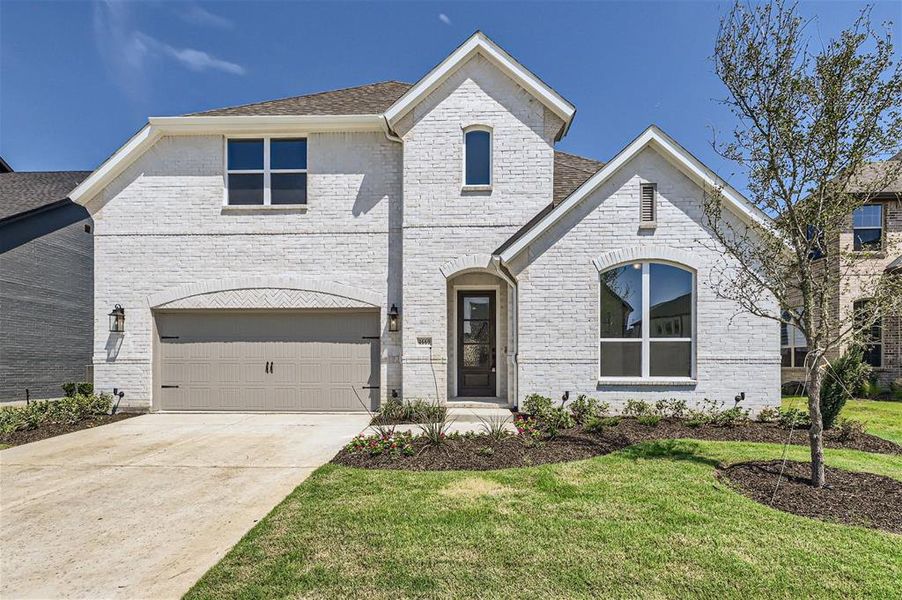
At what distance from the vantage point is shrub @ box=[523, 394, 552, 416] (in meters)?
8.51

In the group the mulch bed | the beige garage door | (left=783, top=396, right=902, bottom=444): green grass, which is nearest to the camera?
the mulch bed

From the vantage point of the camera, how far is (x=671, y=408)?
8.65 meters

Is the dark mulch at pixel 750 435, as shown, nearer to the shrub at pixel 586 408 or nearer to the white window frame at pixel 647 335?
the shrub at pixel 586 408

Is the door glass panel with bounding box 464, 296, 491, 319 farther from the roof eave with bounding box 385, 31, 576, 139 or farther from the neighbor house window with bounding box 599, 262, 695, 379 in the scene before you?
the roof eave with bounding box 385, 31, 576, 139

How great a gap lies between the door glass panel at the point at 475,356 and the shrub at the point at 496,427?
216 centimetres

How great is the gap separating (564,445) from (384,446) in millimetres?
2734

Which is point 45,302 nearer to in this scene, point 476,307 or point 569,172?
point 476,307

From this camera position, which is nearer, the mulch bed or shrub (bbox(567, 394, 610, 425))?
the mulch bed

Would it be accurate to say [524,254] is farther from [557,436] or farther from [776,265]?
[776,265]

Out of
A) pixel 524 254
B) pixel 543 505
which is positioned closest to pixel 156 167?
pixel 524 254

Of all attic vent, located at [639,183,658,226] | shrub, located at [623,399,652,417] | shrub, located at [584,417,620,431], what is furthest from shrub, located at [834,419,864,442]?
attic vent, located at [639,183,658,226]

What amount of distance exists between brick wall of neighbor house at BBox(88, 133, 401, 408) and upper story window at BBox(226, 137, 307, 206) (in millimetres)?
250

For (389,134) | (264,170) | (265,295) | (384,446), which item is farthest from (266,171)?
(384,446)

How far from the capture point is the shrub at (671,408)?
8.59 meters
